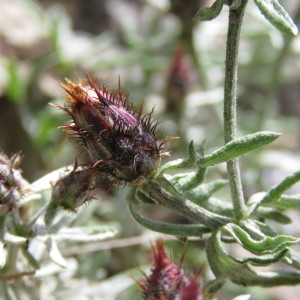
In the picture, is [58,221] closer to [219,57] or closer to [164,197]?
[164,197]

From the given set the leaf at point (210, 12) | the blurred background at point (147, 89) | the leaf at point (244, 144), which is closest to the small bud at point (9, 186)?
the leaf at point (244, 144)

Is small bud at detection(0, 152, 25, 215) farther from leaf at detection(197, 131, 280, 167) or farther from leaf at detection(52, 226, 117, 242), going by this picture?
leaf at detection(197, 131, 280, 167)

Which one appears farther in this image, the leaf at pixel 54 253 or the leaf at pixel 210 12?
the leaf at pixel 54 253

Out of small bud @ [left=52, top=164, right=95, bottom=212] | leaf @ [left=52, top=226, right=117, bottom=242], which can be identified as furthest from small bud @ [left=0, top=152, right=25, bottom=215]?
leaf @ [left=52, top=226, right=117, bottom=242]

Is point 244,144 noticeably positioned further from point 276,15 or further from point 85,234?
point 85,234

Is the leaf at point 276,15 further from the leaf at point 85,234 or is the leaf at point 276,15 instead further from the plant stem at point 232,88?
the leaf at point 85,234
